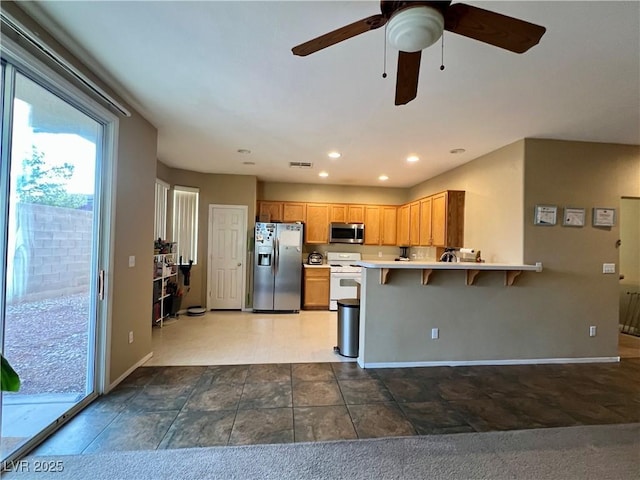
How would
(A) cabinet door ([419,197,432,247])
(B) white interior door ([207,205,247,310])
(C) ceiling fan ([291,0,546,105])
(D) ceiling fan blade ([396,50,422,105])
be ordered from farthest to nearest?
1. (B) white interior door ([207,205,247,310])
2. (A) cabinet door ([419,197,432,247])
3. (D) ceiling fan blade ([396,50,422,105])
4. (C) ceiling fan ([291,0,546,105])

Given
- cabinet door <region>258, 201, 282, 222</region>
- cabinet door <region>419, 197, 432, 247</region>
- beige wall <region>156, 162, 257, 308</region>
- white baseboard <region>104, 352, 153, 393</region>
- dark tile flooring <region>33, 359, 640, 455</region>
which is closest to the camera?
dark tile flooring <region>33, 359, 640, 455</region>

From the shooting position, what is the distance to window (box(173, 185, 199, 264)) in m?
5.50

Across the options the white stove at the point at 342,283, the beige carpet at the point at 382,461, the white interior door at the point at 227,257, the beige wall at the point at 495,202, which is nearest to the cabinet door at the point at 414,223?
the beige wall at the point at 495,202

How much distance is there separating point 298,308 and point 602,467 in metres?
4.37

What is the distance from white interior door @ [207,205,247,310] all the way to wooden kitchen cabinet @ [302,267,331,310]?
1.21 m

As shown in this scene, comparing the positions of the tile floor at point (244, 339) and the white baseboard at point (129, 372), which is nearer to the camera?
the white baseboard at point (129, 372)

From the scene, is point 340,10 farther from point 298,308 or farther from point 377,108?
point 298,308

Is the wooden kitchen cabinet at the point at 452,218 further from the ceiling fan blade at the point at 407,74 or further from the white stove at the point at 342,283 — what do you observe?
the ceiling fan blade at the point at 407,74

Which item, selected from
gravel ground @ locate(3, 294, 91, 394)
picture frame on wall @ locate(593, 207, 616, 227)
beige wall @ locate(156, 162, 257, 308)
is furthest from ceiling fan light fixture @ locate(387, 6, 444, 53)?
Answer: beige wall @ locate(156, 162, 257, 308)

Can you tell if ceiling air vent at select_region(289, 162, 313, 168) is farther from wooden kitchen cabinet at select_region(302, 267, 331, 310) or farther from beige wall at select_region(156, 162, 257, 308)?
wooden kitchen cabinet at select_region(302, 267, 331, 310)

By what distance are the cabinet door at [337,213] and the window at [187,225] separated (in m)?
2.64

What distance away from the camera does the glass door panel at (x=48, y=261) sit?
1.77 metres

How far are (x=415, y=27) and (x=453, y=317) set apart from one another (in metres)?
2.99

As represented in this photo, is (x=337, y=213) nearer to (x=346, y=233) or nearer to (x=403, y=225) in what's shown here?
(x=346, y=233)
